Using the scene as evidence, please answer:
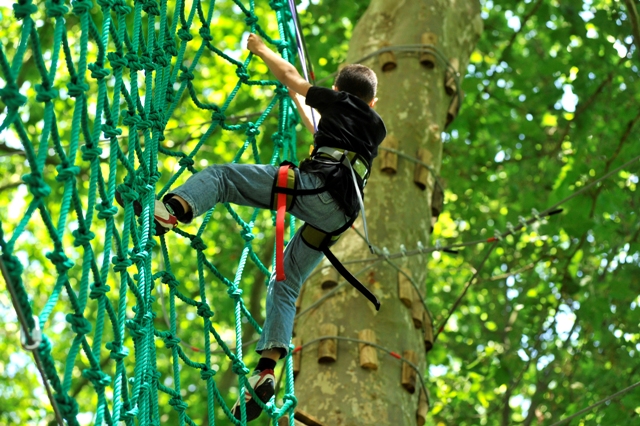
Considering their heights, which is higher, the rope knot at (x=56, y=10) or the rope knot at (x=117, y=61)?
the rope knot at (x=117, y=61)

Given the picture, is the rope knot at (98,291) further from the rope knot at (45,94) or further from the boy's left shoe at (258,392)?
the boy's left shoe at (258,392)

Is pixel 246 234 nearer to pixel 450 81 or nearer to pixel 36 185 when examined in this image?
pixel 36 185

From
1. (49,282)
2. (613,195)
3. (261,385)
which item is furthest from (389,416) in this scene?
(49,282)

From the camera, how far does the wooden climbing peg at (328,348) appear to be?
9.92ft

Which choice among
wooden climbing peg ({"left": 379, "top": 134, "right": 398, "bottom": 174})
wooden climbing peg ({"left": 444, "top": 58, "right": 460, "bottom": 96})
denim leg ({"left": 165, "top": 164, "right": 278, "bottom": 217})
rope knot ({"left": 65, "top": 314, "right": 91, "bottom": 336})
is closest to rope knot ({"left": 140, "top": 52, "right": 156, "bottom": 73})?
denim leg ({"left": 165, "top": 164, "right": 278, "bottom": 217})

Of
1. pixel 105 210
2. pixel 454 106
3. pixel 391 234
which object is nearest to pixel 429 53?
pixel 454 106

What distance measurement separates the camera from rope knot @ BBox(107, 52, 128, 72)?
2201 mm

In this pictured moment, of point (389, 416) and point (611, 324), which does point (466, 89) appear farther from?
point (389, 416)

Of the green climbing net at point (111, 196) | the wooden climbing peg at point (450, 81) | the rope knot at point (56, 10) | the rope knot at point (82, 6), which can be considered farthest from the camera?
the wooden climbing peg at point (450, 81)

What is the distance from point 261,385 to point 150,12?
1142mm

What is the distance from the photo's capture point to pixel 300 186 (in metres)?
2.63

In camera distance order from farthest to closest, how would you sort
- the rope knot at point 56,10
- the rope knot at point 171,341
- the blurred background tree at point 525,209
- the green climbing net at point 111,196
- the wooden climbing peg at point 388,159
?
the blurred background tree at point 525,209 < the wooden climbing peg at point 388,159 < the rope knot at point 171,341 < the rope knot at point 56,10 < the green climbing net at point 111,196

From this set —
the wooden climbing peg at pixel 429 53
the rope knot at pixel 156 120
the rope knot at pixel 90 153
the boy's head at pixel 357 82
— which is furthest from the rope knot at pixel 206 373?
the wooden climbing peg at pixel 429 53

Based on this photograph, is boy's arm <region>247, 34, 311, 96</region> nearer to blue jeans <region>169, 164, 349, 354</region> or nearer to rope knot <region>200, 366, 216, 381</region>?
blue jeans <region>169, 164, 349, 354</region>
